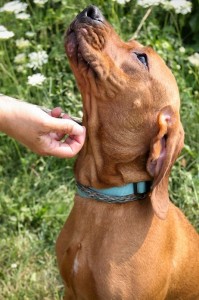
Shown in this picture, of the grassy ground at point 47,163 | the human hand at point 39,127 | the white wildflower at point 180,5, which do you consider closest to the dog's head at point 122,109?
the human hand at point 39,127

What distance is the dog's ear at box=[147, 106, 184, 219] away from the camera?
3.42 m

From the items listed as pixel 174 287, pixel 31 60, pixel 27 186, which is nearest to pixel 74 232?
pixel 174 287

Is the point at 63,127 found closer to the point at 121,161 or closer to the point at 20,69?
the point at 121,161

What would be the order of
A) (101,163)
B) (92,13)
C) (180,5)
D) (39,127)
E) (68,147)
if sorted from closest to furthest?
(39,127) < (68,147) < (92,13) < (101,163) < (180,5)

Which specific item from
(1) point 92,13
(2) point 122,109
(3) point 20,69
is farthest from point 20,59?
(2) point 122,109

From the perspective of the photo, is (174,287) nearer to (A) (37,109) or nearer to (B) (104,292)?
(B) (104,292)

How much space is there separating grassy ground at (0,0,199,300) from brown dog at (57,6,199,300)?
100 centimetres

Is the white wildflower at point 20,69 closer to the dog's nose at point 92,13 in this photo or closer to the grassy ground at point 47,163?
the grassy ground at point 47,163

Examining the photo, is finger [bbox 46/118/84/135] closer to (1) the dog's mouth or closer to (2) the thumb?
(2) the thumb

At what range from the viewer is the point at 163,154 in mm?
3445

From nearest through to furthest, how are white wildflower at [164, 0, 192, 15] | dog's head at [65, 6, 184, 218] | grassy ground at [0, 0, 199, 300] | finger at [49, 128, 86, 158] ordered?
finger at [49, 128, 86, 158] < dog's head at [65, 6, 184, 218] < grassy ground at [0, 0, 199, 300] < white wildflower at [164, 0, 192, 15]

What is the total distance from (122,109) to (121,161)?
0.94 ft

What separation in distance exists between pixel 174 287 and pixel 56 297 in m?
0.97

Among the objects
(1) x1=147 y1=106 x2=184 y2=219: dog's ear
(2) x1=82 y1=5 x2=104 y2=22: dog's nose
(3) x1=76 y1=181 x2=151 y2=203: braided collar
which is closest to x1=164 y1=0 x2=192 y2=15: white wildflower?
(2) x1=82 y1=5 x2=104 y2=22: dog's nose
